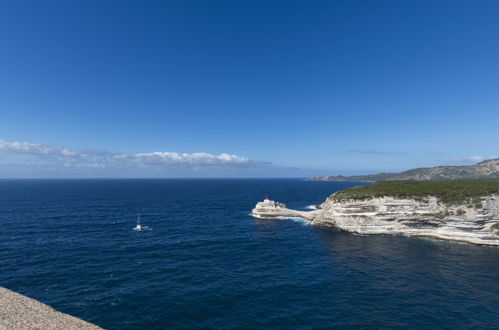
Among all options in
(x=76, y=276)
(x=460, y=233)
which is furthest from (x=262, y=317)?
(x=460, y=233)

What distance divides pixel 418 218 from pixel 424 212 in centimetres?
238

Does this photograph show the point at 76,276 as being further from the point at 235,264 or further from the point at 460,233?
the point at 460,233

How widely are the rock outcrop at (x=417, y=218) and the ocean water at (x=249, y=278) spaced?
4.13 meters

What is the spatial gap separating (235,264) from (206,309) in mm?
15892

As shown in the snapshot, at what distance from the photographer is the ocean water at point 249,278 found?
3025 cm

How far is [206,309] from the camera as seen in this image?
3192 cm

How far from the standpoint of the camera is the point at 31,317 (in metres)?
25.6

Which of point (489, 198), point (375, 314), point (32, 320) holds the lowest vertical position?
point (375, 314)

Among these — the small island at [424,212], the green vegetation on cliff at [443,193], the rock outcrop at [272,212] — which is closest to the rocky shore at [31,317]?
the small island at [424,212]

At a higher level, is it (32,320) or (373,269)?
(32,320)

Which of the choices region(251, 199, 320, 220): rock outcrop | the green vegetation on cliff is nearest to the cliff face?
the green vegetation on cliff

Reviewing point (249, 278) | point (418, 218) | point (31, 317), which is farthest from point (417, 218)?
point (31, 317)

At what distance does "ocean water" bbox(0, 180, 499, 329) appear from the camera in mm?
30250

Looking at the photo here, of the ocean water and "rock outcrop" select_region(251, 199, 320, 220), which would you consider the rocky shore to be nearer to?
the ocean water
